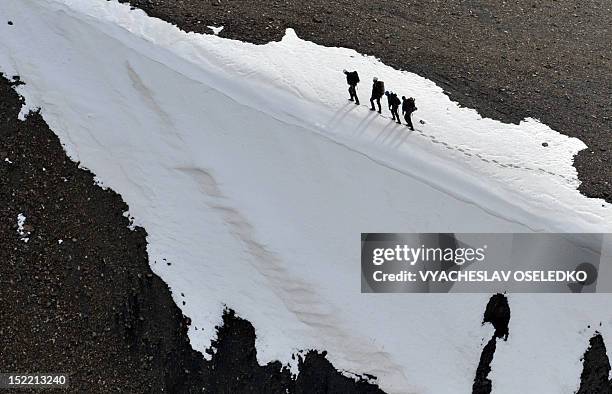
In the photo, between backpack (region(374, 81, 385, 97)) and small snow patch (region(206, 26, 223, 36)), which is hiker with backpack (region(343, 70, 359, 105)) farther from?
small snow patch (region(206, 26, 223, 36))

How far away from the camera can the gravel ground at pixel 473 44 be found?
15.9 m

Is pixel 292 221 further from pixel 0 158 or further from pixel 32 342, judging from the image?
pixel 0 158

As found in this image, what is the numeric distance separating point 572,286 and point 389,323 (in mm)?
4161

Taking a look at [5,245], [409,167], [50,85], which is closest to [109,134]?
[50,85]

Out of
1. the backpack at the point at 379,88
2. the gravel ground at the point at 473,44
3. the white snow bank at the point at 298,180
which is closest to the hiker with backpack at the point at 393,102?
the backpack at the point at 379,88

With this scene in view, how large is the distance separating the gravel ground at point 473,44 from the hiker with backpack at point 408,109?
1962 mm

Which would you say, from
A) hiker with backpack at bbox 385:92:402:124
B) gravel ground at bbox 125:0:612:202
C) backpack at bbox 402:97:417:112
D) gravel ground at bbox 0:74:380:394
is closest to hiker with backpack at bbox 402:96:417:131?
backpack at bbox 402:97:417:112

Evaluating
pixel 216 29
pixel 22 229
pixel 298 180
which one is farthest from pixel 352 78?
pixel 22 229

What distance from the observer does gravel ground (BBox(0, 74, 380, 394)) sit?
1313 cm

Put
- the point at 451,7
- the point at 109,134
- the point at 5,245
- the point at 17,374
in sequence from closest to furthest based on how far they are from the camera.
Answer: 1. the point at 17,374
2. the point at 5,245
3. the point at 109,134
4. the point at 451,7

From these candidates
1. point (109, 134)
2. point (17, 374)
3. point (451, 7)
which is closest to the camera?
point (17, 374)

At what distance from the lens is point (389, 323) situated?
44.2ft

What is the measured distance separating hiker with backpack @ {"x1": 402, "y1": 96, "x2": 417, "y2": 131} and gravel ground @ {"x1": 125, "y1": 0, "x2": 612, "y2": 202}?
6.44 ft

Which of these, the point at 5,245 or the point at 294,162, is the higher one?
the point at 294,162
